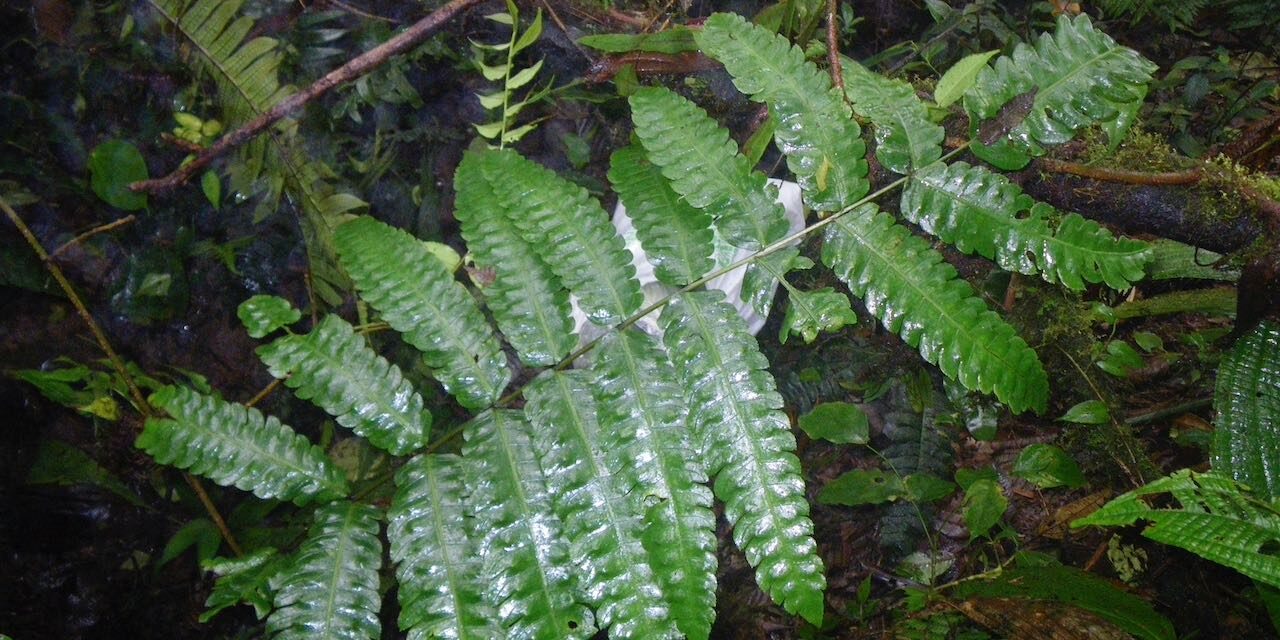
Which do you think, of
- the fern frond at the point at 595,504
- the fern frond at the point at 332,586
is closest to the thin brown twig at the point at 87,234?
the fern frond at the point at 332,586

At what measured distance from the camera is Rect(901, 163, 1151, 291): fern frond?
1837mm

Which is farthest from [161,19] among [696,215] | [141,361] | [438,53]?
[696,215]

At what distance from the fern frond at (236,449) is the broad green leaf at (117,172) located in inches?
44.0

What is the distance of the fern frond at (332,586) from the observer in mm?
1993

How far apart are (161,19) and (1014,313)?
3.50m

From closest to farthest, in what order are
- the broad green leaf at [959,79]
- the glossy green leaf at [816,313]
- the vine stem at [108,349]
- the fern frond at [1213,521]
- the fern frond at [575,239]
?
the fern frond at [1213,521]
the glossy green leaf at [816,313]
the fern frond at [575,239]
the broad green leaf at [959,79]
the vine stem at [108,349]

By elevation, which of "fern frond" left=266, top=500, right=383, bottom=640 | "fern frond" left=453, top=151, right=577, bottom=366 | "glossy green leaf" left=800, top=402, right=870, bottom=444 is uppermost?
"fern frond" left=453, top=151, right=577, bottom=366

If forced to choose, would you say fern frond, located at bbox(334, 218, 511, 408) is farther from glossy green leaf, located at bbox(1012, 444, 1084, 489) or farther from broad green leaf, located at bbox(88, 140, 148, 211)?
glossy green leaf, located at bbox(1012, 444, 1084, 489)

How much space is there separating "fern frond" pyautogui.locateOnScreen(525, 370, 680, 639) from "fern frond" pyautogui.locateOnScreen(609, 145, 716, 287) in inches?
16.5

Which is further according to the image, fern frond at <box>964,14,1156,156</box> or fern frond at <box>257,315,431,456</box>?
fern frond at <box>257,315,431,456</box>

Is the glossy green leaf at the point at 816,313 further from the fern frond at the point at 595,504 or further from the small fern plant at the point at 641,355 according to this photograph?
the fern frond at the point at 595,504

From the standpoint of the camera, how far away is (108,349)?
2.63m

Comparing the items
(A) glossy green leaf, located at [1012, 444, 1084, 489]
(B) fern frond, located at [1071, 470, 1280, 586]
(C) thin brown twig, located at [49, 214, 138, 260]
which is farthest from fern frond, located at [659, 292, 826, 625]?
(C) thin brown twig, located at [49, 214, 138, 260]

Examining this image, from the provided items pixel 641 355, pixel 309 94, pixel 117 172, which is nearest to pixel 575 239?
pixel 641 355
